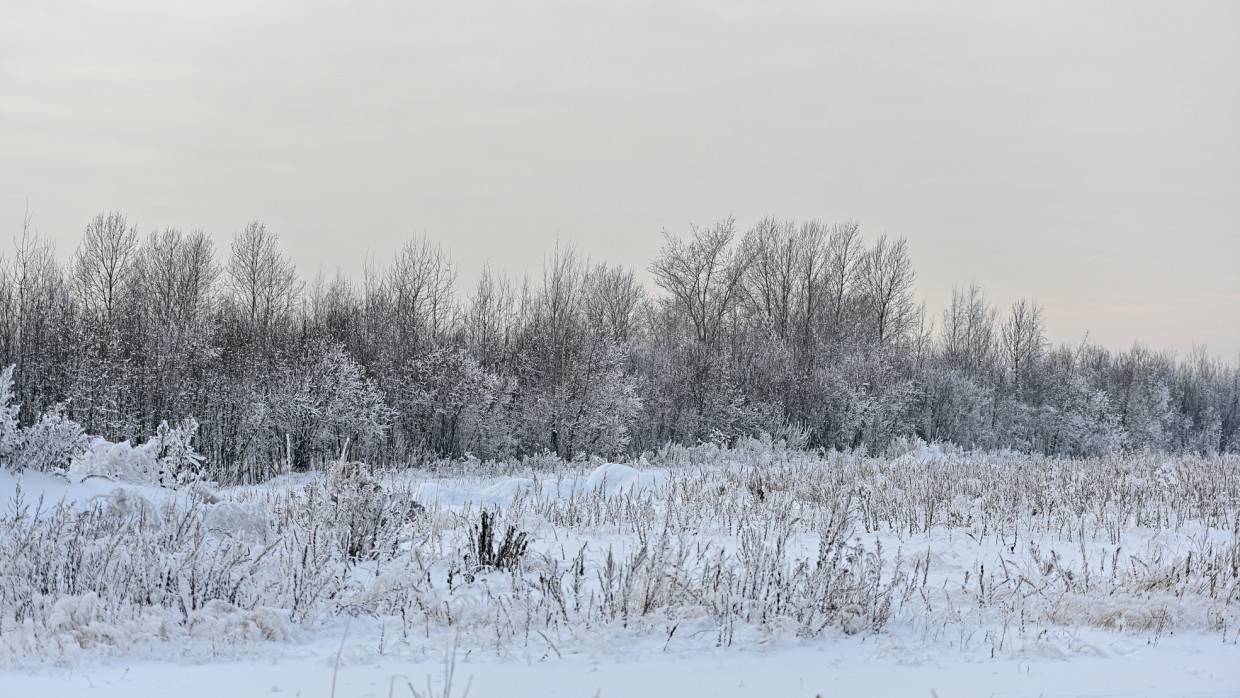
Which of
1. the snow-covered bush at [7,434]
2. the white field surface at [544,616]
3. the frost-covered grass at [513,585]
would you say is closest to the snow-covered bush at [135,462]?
the snow-covered bush at [7,434]

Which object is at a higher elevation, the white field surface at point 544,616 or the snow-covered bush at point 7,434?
the snow-covered bush at point 7,434

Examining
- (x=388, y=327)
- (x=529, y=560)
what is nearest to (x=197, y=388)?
(x=388, y=327)

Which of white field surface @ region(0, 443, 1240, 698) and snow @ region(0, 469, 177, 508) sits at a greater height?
snow @ region(0, 469, 177, 508)

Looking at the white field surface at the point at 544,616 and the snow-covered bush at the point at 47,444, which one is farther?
the snow-covered bush at the point at 47,444

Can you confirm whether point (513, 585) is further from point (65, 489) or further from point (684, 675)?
point (65, 489)

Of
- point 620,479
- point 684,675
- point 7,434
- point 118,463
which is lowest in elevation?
point 684,675

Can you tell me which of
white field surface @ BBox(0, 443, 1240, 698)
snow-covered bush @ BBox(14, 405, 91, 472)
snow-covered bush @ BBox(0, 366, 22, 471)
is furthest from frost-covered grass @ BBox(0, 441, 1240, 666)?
snow-covered bush @ BBox(14, 405, 91, 472)

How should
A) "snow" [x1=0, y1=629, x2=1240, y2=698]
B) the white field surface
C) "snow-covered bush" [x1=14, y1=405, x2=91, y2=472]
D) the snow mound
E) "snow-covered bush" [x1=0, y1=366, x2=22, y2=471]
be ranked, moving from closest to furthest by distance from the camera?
1. "snow" [x1=0, y1=629, x2=1240, y2=698]
2. the white field surface
3. "snow-covered bush" [x1=0, y1=366, x2=22, y2=471]
4. "snow-covered bush" [x1=14, y1=405, x2=91, y2=472]
5. the snow mound

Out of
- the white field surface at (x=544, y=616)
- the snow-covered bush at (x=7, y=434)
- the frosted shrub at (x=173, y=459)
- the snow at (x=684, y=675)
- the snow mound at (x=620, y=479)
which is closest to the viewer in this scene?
the snow at (x=684, y=675)

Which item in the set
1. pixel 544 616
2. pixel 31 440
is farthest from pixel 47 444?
pixel 544 616

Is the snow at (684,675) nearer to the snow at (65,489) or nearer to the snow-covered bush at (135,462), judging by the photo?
the snow at (65,489)

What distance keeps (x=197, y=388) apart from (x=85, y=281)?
14785 millimetres

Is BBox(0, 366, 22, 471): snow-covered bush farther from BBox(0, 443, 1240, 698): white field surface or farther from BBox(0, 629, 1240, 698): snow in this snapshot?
BBox(0, 629, 1240, 698): snow

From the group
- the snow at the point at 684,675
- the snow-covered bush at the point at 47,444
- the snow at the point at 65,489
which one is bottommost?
the snow at the point at 684,675
